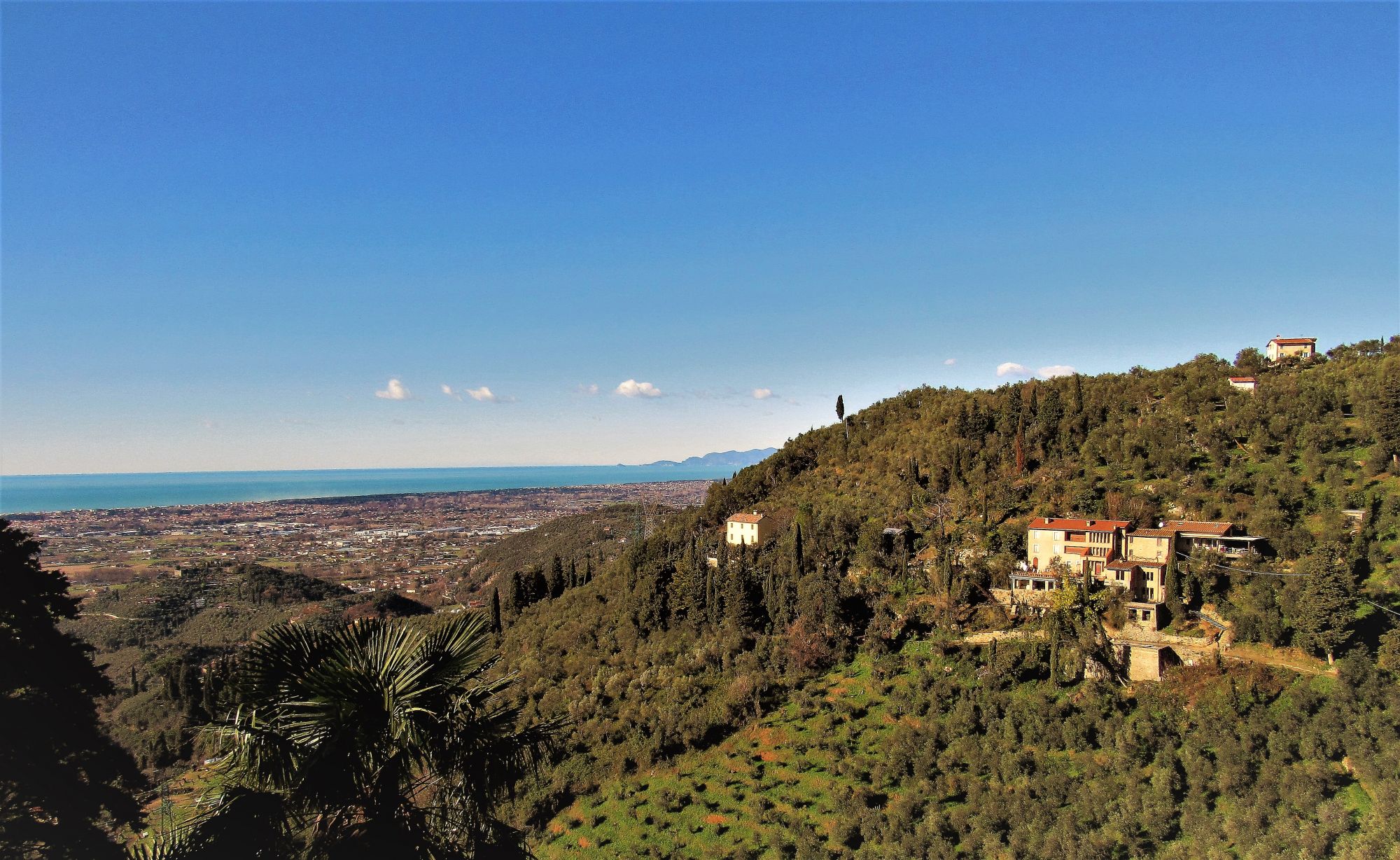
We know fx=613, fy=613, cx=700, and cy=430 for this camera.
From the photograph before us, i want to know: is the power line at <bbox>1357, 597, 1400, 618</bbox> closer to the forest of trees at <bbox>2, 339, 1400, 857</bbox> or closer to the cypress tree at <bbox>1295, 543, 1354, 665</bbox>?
the forest of trees at <bbox>2, 339, 1400, 857</bbox>

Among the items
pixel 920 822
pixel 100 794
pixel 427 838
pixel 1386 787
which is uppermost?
pixel 427 838

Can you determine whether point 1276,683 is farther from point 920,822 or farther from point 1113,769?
point 920,822

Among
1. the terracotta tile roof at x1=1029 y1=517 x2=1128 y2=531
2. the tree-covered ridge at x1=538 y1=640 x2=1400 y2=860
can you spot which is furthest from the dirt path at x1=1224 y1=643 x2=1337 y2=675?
the terracotta tile roof at x1=1029 y1=517 x2=1128 y2=531

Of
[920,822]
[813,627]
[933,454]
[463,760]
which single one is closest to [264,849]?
[463,760]

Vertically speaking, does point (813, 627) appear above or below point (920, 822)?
above

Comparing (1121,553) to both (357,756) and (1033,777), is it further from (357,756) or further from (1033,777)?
(357,756)

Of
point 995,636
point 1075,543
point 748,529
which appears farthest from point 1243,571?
point 748,529

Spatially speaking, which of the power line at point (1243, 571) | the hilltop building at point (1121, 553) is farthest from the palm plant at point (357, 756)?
the power line at point (1243, 571)
